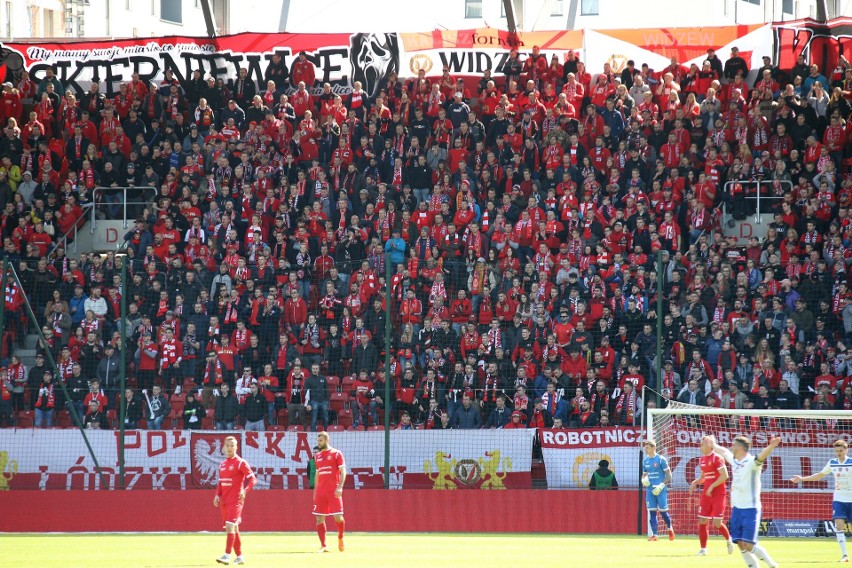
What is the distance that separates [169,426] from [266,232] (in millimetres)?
6544

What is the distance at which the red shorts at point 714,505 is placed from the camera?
16969mm

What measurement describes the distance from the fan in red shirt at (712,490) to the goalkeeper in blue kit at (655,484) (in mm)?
1948

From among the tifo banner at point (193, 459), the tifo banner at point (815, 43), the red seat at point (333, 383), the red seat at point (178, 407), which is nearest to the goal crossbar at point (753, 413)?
the tifo banner at point (193, 459)

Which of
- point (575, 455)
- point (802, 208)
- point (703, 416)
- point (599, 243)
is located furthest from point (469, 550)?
point (802, 208)

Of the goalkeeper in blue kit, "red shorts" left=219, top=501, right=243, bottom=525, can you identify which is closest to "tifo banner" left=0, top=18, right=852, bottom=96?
the goalkeeper in blue kit

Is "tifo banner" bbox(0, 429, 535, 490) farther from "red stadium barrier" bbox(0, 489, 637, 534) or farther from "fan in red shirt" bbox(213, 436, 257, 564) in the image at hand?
"fan in red shirt" bbox(213, 436, 257, 564)

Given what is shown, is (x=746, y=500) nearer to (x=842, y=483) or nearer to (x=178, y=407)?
(x=842, y=483)

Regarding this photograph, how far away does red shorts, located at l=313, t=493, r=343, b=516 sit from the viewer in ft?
58.0

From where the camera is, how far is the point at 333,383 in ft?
73.0

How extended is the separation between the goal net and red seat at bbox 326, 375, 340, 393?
18.4ft

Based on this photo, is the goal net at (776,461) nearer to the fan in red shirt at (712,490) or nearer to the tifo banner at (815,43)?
the fan in red shirt at (712,490)

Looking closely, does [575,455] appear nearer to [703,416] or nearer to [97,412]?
[703,416]

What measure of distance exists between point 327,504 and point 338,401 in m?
4.53

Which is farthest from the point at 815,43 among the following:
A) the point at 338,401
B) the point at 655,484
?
the point at 338,401
